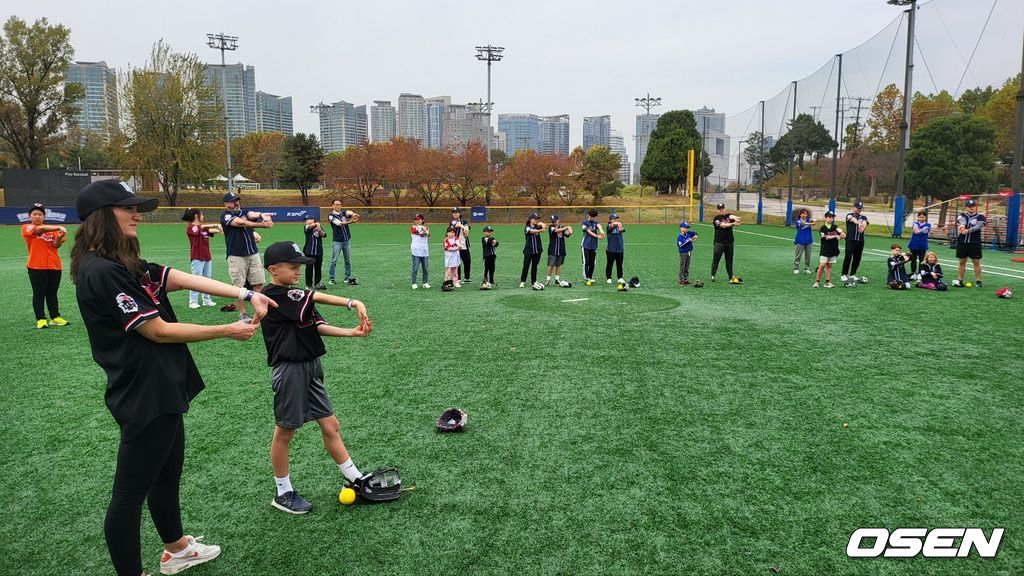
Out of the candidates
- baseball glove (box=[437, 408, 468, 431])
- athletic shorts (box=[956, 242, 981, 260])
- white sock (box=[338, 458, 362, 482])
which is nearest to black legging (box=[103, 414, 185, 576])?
white sock (box=[338, 458, 362, 482])

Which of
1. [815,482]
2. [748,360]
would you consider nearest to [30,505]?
[815,482]

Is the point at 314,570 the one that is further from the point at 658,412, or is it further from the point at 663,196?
the point at 663,196

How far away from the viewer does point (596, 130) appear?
518 feet

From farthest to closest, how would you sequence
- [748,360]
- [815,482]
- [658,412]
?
[748,360] < [658,412] < [815,482]

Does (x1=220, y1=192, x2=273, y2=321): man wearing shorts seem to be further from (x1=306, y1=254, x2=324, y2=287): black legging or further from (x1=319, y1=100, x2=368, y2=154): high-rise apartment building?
(x1=319, y1=100, x2=368, y2=154): high-rise apartment building

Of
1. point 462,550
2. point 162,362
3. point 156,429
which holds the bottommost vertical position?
point 462,550

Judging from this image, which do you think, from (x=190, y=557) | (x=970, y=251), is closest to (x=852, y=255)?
(x=970, y=251)

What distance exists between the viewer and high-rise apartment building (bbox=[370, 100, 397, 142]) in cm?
12389

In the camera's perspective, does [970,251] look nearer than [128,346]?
No

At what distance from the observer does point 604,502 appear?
14.1ft

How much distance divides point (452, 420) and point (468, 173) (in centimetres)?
4525

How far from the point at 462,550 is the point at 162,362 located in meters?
2.06

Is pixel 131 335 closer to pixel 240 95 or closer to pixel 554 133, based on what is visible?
pixel 240 95

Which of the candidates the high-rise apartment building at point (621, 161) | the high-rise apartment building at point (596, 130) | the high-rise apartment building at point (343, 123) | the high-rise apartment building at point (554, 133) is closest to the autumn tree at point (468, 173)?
the high-rise apartment building at point (621, 161)
